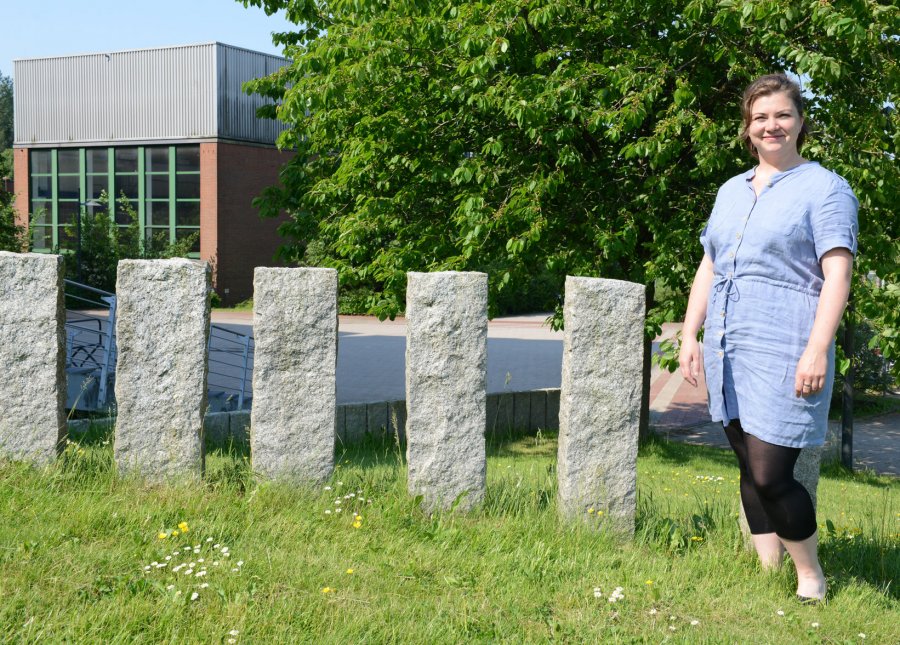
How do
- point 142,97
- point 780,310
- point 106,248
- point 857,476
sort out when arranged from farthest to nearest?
1. point 142,97
2. point 106,248
3. point 857,476
4. point 780,310

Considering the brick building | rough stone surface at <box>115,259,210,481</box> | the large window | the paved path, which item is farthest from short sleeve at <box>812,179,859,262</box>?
the large window

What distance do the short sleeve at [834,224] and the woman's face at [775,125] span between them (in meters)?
0.27

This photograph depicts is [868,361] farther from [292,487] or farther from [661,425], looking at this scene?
[292,487]

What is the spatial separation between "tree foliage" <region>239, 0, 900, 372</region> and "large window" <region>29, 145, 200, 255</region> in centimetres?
2405

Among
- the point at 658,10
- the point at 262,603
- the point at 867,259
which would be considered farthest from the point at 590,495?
the point at 658,10

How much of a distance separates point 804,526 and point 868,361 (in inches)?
572

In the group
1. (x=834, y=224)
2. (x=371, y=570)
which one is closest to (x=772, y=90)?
(x=834, y=224)

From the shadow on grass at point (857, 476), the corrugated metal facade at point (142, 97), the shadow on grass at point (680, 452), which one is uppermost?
the corrugated metal facade at point (142, 97)

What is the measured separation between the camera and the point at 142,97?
32438 mm

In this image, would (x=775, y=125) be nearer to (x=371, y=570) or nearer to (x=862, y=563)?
(x=862, y=563)

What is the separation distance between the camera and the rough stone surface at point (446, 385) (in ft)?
13.4

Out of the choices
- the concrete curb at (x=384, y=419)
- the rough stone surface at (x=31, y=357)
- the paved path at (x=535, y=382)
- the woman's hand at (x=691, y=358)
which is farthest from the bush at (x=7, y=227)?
the woman's hand at (x=691, y=358)

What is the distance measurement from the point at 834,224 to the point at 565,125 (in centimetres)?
490

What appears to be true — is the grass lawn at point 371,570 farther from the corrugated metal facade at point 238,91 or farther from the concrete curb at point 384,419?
the corrugated metal facade at point 238,91
